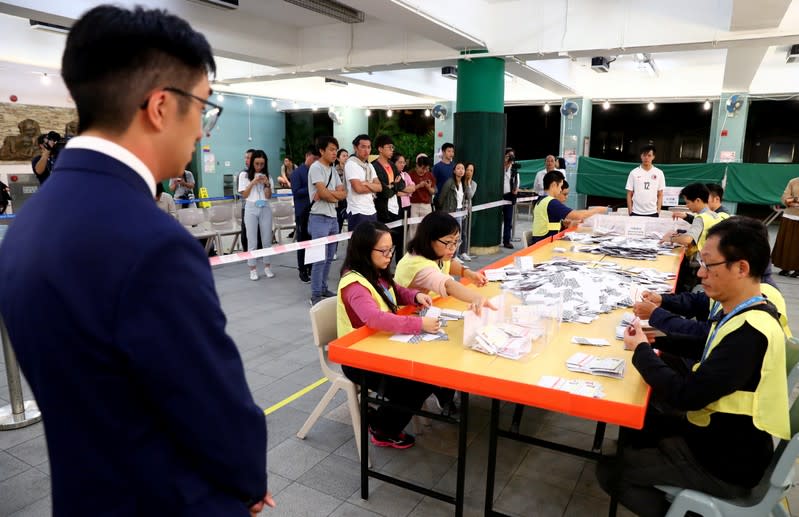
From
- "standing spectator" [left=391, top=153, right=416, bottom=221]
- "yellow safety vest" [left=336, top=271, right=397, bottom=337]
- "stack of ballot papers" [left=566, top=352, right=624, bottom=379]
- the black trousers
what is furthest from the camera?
"standing spectator" [left=391, top=153, right=416, bottom=221]

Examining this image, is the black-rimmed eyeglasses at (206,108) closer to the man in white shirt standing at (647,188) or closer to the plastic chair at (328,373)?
the plastic chair at (328,373)

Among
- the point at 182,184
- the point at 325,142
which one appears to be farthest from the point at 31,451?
the point at 182,184

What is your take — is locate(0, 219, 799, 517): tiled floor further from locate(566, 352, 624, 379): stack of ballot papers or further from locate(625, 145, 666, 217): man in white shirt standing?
locate(625, 145, 666, 217): man in white shirt standing

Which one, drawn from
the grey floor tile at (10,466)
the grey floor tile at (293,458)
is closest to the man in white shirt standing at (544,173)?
the grey floor tile at (293,458)

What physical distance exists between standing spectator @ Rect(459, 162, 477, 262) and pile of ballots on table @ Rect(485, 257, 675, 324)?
3421 mm

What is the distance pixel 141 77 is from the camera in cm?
79

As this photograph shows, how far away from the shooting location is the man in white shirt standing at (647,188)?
6.40 metres

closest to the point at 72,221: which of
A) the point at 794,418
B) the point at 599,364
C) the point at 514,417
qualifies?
the point at 599,364

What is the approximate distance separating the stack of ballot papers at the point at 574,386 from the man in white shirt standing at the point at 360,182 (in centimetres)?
361

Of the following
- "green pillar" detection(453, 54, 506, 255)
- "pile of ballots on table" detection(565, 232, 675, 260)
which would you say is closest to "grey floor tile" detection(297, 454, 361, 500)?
"pile of ballots on table" detection(565, 232, 675, 260)

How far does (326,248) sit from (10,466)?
118 inches

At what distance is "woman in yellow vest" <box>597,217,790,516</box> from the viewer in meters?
1.57

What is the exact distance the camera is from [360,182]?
5137mm

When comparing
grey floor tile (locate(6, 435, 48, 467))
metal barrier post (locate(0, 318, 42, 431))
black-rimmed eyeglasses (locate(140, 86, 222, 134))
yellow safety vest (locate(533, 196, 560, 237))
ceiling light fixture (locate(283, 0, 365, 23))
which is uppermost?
ceiling light fixture (locate(283, 0, 365, 23))
